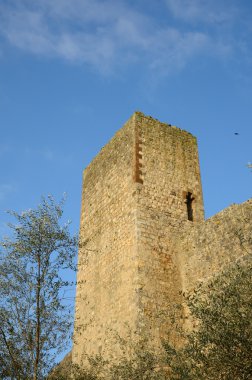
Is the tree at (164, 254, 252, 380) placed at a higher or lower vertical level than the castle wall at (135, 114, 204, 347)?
lower

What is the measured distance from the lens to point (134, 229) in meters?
14.4

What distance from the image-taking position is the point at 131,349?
39.8 feet

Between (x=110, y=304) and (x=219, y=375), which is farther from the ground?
(x=110, y=304)

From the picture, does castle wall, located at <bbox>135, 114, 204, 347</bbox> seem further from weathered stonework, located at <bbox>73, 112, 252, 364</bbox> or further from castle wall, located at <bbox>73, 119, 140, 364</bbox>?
castle wall, located at <bbox>73, 119, 140, 364</bbox>

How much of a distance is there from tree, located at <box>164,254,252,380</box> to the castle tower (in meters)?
3.77

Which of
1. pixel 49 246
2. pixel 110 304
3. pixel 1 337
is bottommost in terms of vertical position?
pixel 1 337

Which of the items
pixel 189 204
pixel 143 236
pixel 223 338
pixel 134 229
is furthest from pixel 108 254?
pixel 223 338

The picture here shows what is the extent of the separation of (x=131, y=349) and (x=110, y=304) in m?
2.44

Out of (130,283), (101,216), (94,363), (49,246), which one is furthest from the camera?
(101,216)

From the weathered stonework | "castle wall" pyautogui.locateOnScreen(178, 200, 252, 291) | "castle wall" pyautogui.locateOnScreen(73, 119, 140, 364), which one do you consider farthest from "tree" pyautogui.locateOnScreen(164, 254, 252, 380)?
"castle wall" pyautogui.locateOnScreen(73, 119, 140, 364)

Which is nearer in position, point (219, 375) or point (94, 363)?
point (219, 375)

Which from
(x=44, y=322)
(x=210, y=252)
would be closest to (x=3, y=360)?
(x=44, y=322)

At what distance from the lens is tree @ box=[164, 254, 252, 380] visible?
764 centimetres

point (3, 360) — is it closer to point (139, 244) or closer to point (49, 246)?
point (49, 246)
